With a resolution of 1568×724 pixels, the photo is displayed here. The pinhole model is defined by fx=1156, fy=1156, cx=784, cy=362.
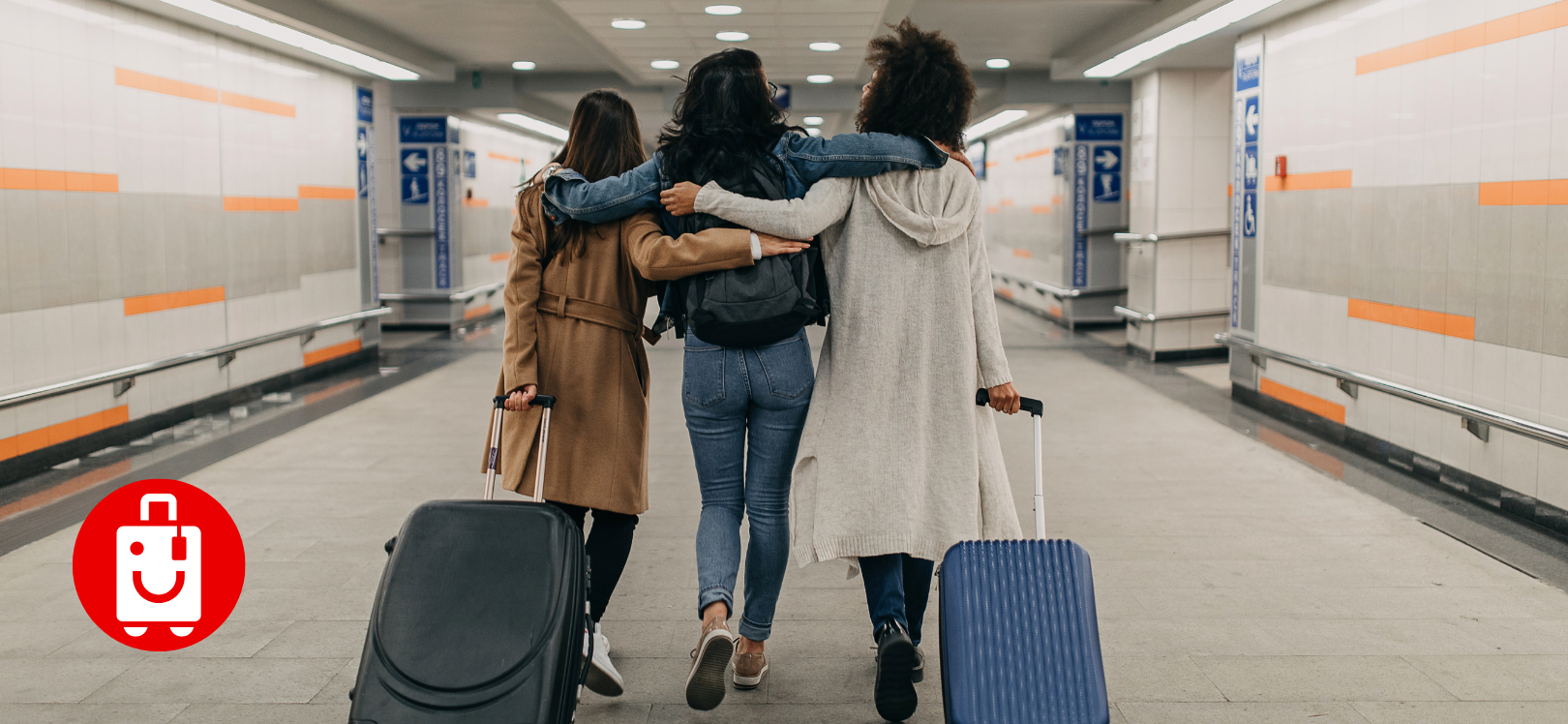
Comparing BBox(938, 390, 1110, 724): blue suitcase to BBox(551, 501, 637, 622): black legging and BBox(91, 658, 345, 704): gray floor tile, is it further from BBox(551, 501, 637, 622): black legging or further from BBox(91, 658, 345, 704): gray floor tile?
BBox(91, 658, 345, 704): gray floor tile

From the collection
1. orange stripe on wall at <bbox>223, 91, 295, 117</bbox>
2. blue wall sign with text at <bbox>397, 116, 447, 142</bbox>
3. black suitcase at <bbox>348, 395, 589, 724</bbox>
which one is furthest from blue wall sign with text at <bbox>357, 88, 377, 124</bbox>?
black suitcase at <bbox>348, 395, 589, 724</bbox>

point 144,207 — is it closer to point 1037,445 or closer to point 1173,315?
point 1037,445

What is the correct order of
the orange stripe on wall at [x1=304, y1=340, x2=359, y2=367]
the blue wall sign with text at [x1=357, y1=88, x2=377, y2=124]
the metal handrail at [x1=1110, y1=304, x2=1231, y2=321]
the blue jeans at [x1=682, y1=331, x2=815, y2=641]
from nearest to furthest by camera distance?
the blue jeans at [x1=682, y1=331, x2=815, y2=641], the orange stripe on wall at [x1=304, y1=340, x2=359, y2=367], the metal handrail at [x1=1110, y1=304, x2=1231, y2=321], the blue wall sign with text at [x1=357, y1=88, x2=377, y2=124]

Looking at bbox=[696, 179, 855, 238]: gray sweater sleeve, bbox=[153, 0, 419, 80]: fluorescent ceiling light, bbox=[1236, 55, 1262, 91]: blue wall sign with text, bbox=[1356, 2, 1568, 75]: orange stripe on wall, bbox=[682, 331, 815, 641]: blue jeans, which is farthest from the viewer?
bbox=[1236, 55, 1262, 91]: blue wall sign with text

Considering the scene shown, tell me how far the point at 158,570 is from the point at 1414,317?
5.68 metres

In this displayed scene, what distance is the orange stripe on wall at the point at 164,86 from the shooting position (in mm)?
6746

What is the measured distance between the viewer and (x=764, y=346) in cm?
268

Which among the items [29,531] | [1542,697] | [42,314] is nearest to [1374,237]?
[1542,697]

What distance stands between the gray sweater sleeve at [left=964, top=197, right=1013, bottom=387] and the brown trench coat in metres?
0.82

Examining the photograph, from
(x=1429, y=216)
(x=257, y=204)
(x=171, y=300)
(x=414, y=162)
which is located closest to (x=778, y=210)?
(x=1429, y=216)

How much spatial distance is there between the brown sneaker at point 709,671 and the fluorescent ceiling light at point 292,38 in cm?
595

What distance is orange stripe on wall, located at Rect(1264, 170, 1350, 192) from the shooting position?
670 cm

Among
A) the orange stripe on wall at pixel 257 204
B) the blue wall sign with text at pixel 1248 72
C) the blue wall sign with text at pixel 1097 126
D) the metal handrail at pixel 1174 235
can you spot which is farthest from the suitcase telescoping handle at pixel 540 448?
the blue wall sign with text at pixel 1097 126

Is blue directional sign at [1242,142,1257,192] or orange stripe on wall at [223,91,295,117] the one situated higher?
orange stripe on wall at [223,91,295,117]
